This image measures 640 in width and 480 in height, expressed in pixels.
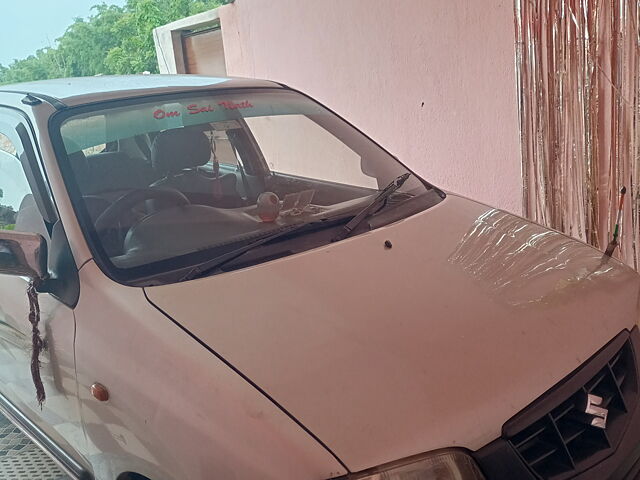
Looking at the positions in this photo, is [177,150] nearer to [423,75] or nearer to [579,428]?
[579,428]

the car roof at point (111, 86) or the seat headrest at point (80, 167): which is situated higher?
the car roof at point (111, 86)

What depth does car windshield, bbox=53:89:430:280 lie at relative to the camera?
A: 1988mm

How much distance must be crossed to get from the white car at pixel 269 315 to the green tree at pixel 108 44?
5447mm

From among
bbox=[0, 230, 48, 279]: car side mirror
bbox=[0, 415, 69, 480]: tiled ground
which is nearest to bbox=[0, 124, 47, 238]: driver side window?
bbox=[0, 230, 48, 279]: car side mirror

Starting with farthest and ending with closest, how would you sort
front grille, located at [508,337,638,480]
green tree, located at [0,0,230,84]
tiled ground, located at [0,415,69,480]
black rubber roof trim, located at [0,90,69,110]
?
1. green tree, located at [0,0,230,84]
2. tiled ground, located at [0,415,69,480]
3. black rubber roof trim, located at [0,90,69,110]
4. front grille, located at [508,337,638,480]

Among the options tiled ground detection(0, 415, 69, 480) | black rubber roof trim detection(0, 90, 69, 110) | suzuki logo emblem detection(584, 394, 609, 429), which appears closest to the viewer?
suzuki logo emblem detection(584, 394, 609, 429)

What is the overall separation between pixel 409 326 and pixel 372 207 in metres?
0.71

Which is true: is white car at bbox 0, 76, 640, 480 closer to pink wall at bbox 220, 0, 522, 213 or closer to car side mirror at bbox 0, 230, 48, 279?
car side mirror at bbox 0, 230, 48, 279

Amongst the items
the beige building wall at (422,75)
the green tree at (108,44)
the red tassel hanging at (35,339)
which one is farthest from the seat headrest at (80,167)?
the green tree at (108,44)

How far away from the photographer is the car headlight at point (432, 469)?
1.29 metres

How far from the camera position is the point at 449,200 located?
2.52 m

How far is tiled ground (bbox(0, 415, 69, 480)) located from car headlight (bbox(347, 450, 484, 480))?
6.33 ft

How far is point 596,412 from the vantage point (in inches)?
61.3

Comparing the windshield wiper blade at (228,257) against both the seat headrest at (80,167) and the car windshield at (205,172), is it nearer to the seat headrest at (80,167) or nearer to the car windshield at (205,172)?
the car windshield at (205,172)
